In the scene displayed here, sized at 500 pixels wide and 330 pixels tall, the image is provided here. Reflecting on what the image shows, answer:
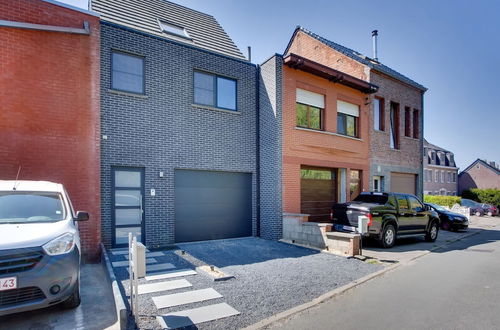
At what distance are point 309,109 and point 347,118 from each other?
9.05ft

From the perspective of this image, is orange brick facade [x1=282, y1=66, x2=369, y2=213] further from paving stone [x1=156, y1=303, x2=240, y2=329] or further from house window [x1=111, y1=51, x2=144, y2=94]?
paving stone [x1=156, y1=303, x2=240, y2=329]

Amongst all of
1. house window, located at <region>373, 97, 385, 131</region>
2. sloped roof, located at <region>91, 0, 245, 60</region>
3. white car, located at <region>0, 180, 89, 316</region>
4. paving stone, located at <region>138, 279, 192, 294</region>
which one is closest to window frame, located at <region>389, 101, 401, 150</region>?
house window, located at <region>373, 97, 385, 131</region>

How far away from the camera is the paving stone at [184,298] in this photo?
479 centimetres

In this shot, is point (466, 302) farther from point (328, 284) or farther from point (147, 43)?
point (147, 43)

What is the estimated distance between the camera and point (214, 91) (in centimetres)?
1052

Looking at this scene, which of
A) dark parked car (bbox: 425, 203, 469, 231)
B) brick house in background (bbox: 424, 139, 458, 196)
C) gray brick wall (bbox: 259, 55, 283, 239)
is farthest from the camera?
brick house in background (bbox: 424, 139, 458, 196)

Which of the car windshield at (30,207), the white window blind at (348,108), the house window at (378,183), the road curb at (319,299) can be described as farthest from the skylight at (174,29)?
the house window at (378,183)

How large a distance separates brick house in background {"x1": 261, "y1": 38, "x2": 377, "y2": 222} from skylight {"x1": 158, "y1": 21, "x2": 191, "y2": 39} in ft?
11.5

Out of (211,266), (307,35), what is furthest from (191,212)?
(307,35)

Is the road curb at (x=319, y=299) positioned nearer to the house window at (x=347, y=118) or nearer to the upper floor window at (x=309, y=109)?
the upper floor window at (x=309, y=109)

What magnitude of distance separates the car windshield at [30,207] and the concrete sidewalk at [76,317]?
1.38 metres

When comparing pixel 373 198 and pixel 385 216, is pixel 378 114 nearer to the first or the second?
pixel 373 198

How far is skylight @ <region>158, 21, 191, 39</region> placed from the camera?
1138cm

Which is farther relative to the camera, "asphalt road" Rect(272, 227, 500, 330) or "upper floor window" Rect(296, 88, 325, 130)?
"upper floor window" Rect(296, 88, 325, 130)
